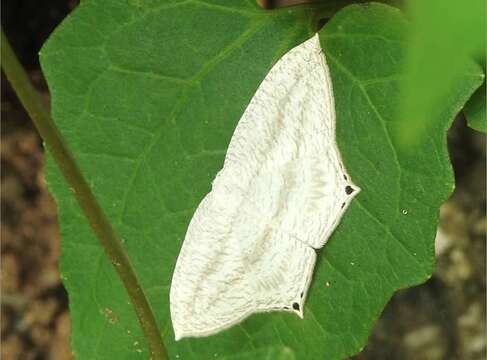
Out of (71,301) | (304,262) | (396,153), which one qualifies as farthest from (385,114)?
(71,301)

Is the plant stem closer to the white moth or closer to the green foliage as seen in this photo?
the white moth

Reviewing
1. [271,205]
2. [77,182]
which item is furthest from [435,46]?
[271,205]

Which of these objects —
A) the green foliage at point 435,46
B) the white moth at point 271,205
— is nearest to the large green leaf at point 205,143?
the white moth at point 271,205

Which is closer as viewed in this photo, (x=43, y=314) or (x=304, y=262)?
(x=304, y=262)

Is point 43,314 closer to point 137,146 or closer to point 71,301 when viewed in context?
point 71,301

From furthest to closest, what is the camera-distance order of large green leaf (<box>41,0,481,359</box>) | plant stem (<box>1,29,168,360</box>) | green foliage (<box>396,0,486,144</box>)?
1. large green leaf (<box>41,0,481,359</box>)
2. plant stem (<box>1,29,168,360</box>)
3. green foliage (<box>396,0,486,144</box>)

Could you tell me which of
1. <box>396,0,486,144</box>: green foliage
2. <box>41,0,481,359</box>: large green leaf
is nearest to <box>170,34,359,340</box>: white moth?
<box>41,0,481,359</box>: large green leaf
